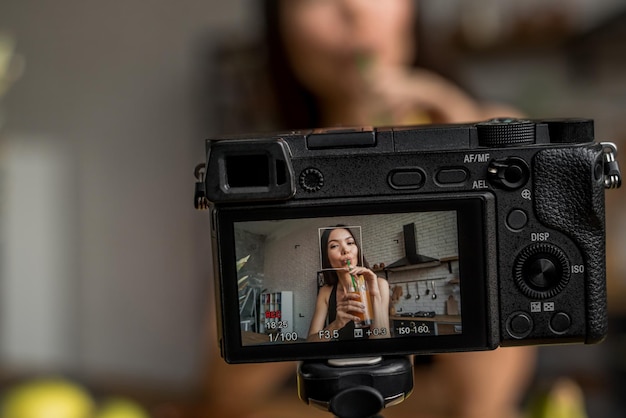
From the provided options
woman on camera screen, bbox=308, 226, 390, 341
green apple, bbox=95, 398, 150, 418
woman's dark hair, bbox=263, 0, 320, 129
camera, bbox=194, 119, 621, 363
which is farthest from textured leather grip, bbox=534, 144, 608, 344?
woman's dark hair, bbox=263, 0, 320, 129

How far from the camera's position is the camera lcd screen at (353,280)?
0.53m

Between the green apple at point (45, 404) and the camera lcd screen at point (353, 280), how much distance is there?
0.49m

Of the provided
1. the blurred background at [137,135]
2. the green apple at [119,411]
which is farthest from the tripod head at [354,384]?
the blurred background at [137,135]

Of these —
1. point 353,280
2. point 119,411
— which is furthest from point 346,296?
point 119,411

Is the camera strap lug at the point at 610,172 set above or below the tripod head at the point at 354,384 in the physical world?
above

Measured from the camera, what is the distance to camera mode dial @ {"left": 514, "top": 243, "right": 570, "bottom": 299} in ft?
1.81

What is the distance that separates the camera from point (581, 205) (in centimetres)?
55

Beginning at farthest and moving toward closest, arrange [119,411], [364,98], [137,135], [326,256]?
[137,135]
[364,98]
[119,411]
[326,256]

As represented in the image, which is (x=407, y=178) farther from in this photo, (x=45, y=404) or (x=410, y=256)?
(x=45, y=404)

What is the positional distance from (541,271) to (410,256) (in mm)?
93

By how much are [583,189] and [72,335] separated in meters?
2.58

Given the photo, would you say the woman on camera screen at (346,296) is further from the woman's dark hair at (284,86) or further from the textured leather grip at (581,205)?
the woman's dark hair at (284,86)

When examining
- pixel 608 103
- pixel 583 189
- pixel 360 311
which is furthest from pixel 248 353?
pixel 608 103

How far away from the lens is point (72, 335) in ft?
9.38
